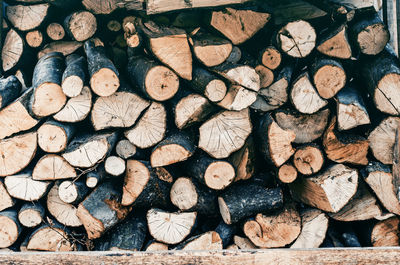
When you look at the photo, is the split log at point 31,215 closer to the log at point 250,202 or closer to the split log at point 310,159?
the log at point 250,202

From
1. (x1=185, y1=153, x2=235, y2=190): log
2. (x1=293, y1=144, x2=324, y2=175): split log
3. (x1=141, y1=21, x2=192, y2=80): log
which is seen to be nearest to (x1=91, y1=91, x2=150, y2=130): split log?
(x1=141, y1=21, x2=192, y2=80): log

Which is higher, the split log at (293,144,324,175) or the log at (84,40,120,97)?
the log at (84,40,120,97)

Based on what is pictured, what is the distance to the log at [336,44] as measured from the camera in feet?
7.04

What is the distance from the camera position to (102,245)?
2352 mm

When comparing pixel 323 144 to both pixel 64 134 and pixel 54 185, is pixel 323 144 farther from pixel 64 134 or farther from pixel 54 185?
pixel 54 185

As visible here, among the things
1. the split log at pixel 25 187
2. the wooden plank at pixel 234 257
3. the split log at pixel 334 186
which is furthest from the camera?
the split log at pixel 25 187

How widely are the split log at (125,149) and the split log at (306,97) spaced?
123 centimetres

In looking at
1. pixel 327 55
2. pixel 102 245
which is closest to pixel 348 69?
pixel 327 55

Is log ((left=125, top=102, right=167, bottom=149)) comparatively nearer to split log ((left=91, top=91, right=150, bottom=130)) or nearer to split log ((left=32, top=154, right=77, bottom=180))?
split log ((left=91, top=91, right=150, bottom=130))

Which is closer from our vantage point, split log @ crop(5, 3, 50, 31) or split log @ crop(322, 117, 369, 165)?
split log @ crop(322, 117, 369, 165)

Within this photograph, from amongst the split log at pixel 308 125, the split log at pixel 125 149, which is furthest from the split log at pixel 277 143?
the split log at pixel 125 149

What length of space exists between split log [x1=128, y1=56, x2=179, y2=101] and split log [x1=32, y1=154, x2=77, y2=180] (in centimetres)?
80

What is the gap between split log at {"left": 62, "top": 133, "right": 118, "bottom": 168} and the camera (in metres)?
2.16

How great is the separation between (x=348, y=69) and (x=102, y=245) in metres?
2.37
